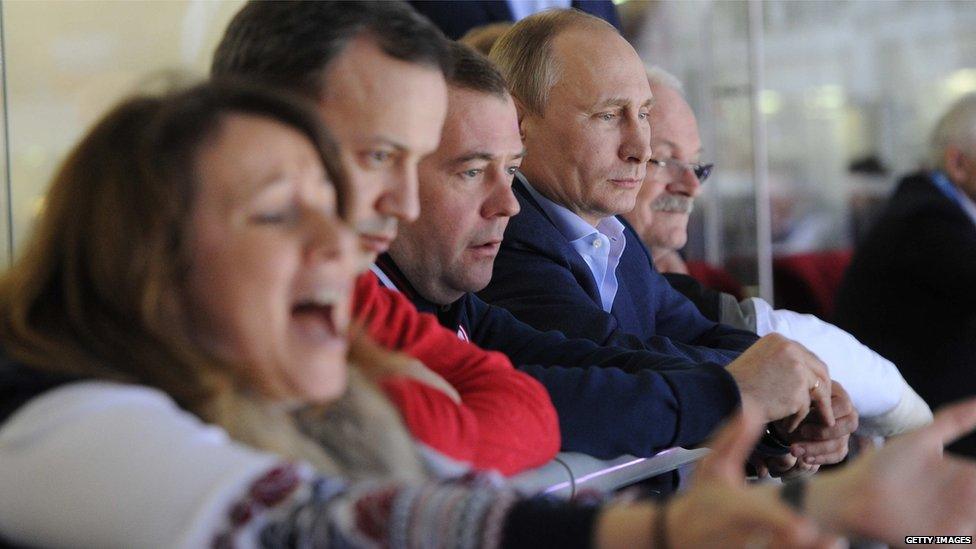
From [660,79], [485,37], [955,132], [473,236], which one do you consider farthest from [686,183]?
[955,132]

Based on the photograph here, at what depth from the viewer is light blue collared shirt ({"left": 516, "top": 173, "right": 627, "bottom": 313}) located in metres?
2.20

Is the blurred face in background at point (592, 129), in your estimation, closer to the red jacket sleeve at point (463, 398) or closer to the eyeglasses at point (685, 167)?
the eyeglasses at point (685, 167)

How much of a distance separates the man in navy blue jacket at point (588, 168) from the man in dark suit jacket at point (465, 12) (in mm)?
770

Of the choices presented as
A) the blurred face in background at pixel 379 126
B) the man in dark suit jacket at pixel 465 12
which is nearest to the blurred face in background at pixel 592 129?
the man in dark suit jacket at pixel 465 12

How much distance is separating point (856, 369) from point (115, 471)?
1.48 m

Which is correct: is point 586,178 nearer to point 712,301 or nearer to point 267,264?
point 712,301

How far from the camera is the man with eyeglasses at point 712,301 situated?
2041mm

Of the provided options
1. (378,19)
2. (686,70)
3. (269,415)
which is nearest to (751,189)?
(686,70)

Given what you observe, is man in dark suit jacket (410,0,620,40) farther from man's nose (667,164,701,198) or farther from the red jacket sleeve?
the red jacket sleeve

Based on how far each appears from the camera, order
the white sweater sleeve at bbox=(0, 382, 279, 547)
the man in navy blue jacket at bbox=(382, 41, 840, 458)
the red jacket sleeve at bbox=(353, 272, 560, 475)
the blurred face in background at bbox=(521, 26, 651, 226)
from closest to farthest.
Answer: the white sweater sleeve at bbox=(0, 382, 279, 547), the red jacket sleeve at bbox=(353, 272, 560, 475), the man in navy blue jacket at bbox=(382, 41, 840, 458), the blurred face in background at bbox=(521, 26, 651, 226)

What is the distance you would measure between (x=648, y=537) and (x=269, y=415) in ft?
1.17

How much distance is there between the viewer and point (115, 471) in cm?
85

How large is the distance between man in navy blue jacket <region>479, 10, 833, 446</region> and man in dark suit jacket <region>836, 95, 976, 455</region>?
173cm

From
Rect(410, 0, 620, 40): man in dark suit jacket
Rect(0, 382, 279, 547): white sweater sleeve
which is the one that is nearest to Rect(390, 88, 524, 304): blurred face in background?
Rect(0, 382, 279, 547): white sweater sleeve
